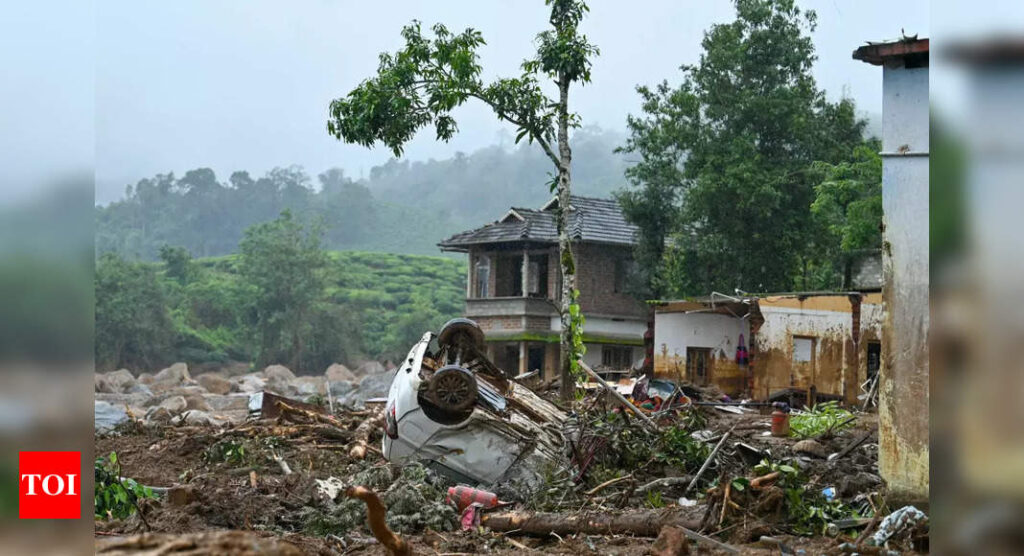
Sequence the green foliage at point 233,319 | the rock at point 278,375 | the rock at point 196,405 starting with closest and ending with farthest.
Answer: the rock at point 196,405
the rock at point 278,375
the green foliage at point 233,319

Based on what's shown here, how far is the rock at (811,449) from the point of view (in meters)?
12.2

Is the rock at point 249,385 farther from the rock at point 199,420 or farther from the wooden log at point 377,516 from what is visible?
the wooden log at point 377,516

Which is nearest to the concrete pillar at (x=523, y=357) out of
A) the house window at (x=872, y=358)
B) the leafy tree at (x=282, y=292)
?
the house window at (x=872, y=358)

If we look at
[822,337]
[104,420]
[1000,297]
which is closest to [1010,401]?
[1000,297]

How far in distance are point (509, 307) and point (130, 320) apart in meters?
25.2

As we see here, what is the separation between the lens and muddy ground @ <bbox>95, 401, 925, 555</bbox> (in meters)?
8.07

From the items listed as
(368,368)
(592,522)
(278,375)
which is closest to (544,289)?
(278,375)

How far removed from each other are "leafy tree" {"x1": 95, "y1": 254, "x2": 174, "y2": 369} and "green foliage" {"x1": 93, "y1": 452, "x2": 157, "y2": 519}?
44.7m

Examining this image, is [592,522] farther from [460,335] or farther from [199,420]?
[199,420]

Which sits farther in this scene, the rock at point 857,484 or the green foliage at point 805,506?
the rock at point 857,484

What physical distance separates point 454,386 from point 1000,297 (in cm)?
903

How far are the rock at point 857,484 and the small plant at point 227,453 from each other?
788 cm

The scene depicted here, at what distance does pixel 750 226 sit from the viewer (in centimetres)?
3231

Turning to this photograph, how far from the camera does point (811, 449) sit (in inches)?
484
